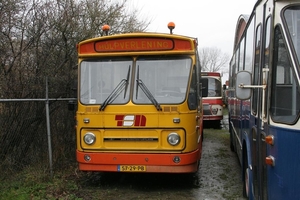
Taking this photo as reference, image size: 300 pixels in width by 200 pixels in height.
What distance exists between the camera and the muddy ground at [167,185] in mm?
5957

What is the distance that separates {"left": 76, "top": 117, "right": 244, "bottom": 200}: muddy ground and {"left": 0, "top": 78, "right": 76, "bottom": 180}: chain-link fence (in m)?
0.88

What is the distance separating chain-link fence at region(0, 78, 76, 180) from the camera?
6.61 metres

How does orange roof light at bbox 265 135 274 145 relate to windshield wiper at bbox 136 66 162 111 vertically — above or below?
below

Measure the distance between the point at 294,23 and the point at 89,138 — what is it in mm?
4006

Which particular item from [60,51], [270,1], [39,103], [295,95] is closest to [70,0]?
[60,51]

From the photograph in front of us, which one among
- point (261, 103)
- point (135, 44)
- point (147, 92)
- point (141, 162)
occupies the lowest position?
point (141, 162)

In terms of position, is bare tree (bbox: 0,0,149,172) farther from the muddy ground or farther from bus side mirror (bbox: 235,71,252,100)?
bus side mirror (bbox: 235,71,252,100)

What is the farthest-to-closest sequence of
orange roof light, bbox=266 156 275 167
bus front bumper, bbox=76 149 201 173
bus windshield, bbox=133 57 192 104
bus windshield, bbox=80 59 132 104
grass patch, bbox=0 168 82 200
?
1. bus windshield, bbox=80 59 132 104
2. bus windshield, bbox=133 57 192 104
3. bus front bumper, bbox=76 149 201 173
4. grass patch, bbox=0 168 82 200
5. orange roof light, bbox=266 156 275 167

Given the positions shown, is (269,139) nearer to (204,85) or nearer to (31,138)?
(204,85)

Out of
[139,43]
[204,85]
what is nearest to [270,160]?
[139,43]

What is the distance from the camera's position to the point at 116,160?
5.89m

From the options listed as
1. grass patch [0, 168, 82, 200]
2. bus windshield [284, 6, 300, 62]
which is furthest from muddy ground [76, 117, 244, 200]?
bus windshield [284, 6, 300, 62]

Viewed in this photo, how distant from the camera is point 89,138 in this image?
602 cm

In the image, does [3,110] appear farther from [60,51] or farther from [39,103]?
[60,51]
